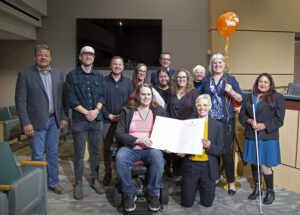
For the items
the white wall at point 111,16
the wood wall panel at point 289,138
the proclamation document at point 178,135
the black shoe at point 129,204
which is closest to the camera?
the black shoe at point 129,204

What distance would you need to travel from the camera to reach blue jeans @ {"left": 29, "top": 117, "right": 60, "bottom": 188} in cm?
311

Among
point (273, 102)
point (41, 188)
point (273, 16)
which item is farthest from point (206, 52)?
point (41, 188)

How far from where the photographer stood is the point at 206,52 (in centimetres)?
702

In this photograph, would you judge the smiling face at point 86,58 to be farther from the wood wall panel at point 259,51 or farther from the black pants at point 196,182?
the wood wall panel at point 259,51

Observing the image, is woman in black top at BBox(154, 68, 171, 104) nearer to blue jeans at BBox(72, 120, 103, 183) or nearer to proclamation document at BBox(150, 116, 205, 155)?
proclamation document at BBox(150, 116, 205, 155)

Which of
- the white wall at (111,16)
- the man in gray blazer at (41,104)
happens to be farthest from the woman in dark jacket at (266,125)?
the white wall at (111,16)

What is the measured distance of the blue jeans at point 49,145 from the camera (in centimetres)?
311

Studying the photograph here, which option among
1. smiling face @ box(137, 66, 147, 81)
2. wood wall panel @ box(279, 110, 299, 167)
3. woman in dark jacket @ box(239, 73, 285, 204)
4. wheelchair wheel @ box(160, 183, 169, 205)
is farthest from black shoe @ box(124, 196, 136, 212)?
wood wall panel @ box(279, 110, 299, 167)

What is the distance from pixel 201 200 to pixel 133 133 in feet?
3.09

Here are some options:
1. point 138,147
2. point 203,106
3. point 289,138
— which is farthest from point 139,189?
point 289,138

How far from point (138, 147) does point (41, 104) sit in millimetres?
A: 1032

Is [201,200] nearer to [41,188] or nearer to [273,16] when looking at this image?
[41,188]

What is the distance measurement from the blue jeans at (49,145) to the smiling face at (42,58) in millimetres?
542

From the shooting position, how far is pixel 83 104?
3.19 meters
